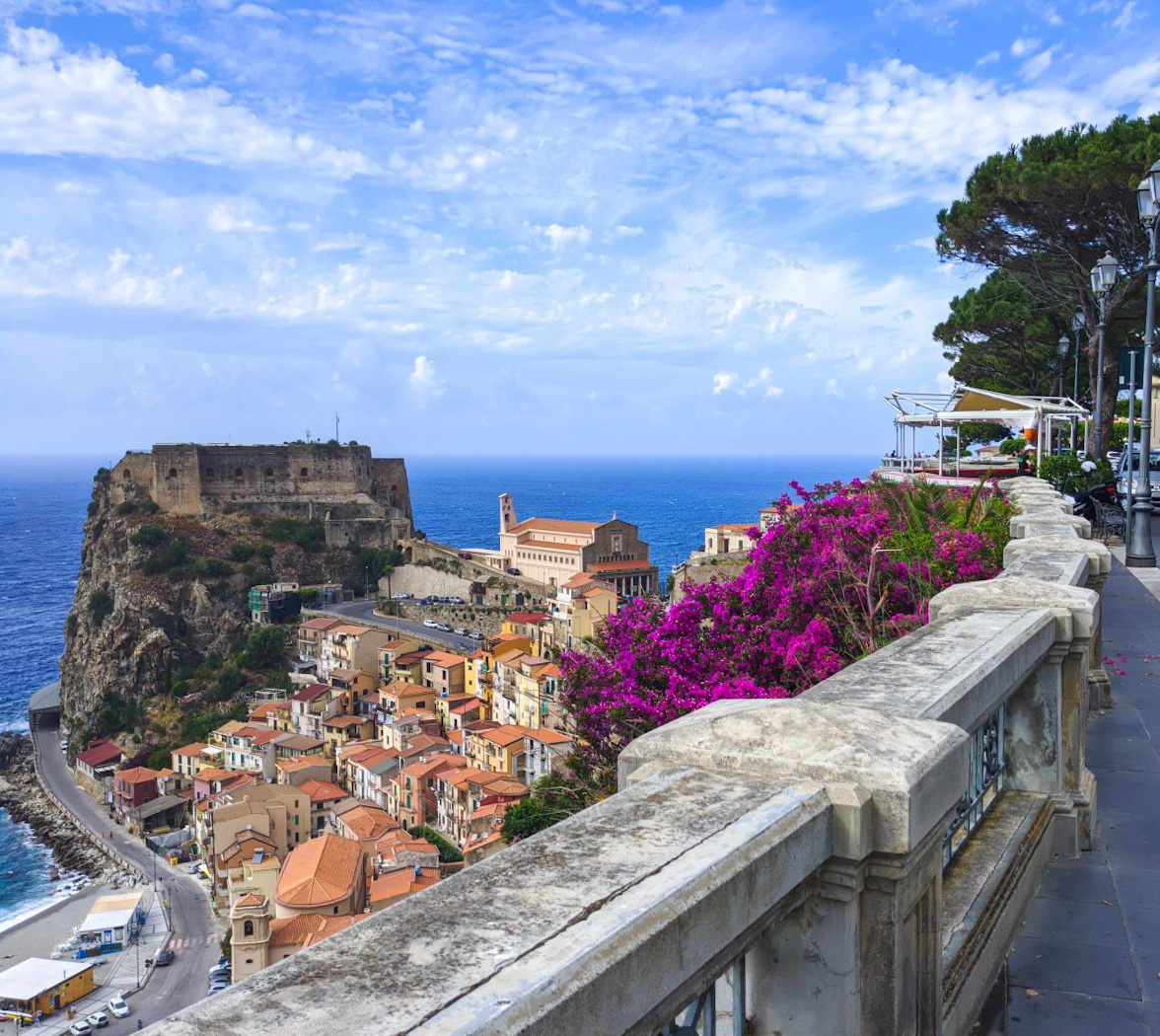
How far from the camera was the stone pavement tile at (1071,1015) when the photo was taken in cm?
272

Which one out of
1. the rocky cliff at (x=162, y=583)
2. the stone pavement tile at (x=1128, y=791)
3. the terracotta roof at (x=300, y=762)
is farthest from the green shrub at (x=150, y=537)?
the stone pavement tile at (x=1128, y=791)

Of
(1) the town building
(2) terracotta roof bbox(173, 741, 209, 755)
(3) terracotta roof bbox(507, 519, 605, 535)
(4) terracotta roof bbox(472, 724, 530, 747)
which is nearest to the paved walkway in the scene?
(4) terracotta roof bbox(472, 724, 530, 747)

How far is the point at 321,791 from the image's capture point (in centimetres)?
3869

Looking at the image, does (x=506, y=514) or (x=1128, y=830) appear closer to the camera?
(x=1128, y=830)

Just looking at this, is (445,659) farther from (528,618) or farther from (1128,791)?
(1128,791)

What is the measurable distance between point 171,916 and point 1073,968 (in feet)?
113

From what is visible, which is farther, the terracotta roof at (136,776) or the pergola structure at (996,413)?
the terracotta roof at (136,776)

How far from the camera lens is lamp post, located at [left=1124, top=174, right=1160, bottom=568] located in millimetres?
10836

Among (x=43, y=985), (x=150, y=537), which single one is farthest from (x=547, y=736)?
(x=150, y=537)

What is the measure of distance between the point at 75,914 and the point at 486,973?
36483 mm

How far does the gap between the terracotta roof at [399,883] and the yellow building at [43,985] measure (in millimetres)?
8031

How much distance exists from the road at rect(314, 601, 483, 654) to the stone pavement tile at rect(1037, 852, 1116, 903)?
46.5 m

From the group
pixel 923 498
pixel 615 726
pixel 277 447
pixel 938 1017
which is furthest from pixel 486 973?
pixel 277 447

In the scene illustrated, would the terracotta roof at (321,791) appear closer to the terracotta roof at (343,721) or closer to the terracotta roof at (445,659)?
the terracotta roof at (343,721)
